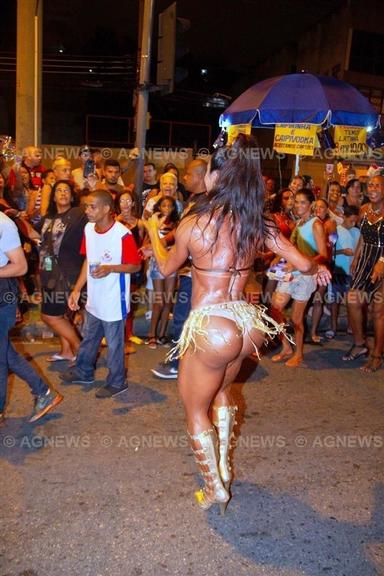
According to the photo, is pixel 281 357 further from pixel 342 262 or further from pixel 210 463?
pixel 210 463

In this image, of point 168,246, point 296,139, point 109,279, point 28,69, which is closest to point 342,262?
point 296,139

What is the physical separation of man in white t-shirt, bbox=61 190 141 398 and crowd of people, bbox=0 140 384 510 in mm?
10

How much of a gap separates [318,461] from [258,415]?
786 millimetres

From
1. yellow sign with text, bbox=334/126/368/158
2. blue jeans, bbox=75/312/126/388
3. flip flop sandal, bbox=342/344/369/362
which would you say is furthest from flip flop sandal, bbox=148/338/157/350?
yellow sign with text, bbox=334/126/368/158

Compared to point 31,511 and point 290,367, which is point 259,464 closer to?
point 31,511

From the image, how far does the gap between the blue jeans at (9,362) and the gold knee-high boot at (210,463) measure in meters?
1.65

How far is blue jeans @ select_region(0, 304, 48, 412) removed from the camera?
3.81m

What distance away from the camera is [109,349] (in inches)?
180

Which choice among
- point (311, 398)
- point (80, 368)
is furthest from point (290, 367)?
point (80, 368)

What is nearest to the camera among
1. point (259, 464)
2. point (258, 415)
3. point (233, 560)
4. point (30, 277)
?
point (233, 560)

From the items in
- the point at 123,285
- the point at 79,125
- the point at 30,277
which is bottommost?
the point at 30,277

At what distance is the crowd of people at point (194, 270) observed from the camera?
277 centimetres

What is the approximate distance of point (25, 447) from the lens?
3.67 m

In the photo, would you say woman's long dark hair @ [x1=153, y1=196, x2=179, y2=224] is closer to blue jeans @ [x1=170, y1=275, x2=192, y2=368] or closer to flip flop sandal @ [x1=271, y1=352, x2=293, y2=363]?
blue jeans @ [x1=170, y1=275, x2=192, y2=368]
